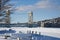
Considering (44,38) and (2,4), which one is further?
(2,4)

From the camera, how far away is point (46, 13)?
7.19 ft

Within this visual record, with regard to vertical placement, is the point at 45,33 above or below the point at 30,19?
below

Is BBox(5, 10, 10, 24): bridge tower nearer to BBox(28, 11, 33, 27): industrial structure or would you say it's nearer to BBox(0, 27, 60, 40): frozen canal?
BBox(0, 27, 60, 40): frozen canal

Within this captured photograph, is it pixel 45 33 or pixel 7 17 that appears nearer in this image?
pixel 45 33

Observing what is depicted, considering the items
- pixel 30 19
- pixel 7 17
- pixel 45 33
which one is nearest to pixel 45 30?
pixel 45 33

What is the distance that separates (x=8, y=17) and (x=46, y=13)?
27.2 inches

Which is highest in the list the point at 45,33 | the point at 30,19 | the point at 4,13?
the point at 4,13

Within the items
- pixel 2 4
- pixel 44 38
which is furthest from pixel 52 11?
pixel 2 4

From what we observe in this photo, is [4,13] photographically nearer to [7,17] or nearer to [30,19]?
[7,17]

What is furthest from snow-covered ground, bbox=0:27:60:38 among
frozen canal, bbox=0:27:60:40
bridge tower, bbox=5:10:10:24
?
bridge tower, bbox=5:10:10:24

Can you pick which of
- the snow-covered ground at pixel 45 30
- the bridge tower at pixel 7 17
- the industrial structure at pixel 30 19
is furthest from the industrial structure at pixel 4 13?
the industrial structure at pixel 30 19

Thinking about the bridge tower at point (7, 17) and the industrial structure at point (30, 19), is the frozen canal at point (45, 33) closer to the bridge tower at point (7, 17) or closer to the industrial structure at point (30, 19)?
the industrial structure at point (30, 19)

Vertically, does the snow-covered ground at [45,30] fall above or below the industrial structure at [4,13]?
below

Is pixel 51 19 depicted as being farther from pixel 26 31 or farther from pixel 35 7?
pixel 26 31
